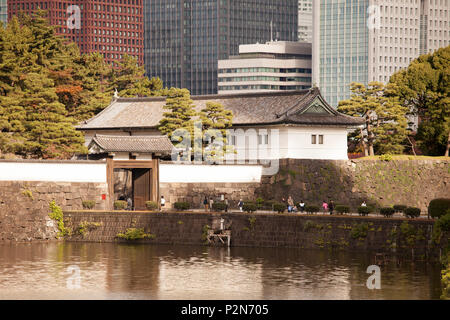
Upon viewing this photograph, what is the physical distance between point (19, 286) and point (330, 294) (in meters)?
15.6

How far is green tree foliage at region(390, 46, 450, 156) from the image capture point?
288ft

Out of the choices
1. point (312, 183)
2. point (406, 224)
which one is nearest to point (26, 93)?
point (312, 183)

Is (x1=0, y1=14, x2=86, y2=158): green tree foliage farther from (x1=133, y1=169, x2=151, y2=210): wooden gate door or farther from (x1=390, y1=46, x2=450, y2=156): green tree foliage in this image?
(x1=390, y1=46, x2=450, y2=156): green tree foliage

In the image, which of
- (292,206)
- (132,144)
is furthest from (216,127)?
(292,206)

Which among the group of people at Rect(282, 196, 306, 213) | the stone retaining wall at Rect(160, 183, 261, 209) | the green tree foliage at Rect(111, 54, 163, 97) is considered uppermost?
the green tree foliage at Rect(111, 54, 163, 97)

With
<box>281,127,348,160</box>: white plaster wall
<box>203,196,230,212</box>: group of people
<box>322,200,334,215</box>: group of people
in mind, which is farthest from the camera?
<box>281,127,348,160</box>: white plaster wall

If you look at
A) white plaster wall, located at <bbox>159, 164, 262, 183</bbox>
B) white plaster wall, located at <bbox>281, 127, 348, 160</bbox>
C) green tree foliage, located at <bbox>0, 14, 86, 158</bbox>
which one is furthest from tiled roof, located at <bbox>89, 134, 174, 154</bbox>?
white plaster wall, located at <bbox>281, 127, 348, 160</bbox>

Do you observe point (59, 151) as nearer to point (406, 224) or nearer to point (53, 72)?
point (53, 72)

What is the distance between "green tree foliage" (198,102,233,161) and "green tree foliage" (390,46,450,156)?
20896 millimetres

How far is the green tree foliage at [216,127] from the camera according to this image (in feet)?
247

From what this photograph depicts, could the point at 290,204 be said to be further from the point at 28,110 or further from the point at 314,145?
the point at 28,110

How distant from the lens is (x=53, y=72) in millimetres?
93688

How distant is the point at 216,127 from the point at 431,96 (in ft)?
80.6

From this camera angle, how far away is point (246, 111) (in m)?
79.6
